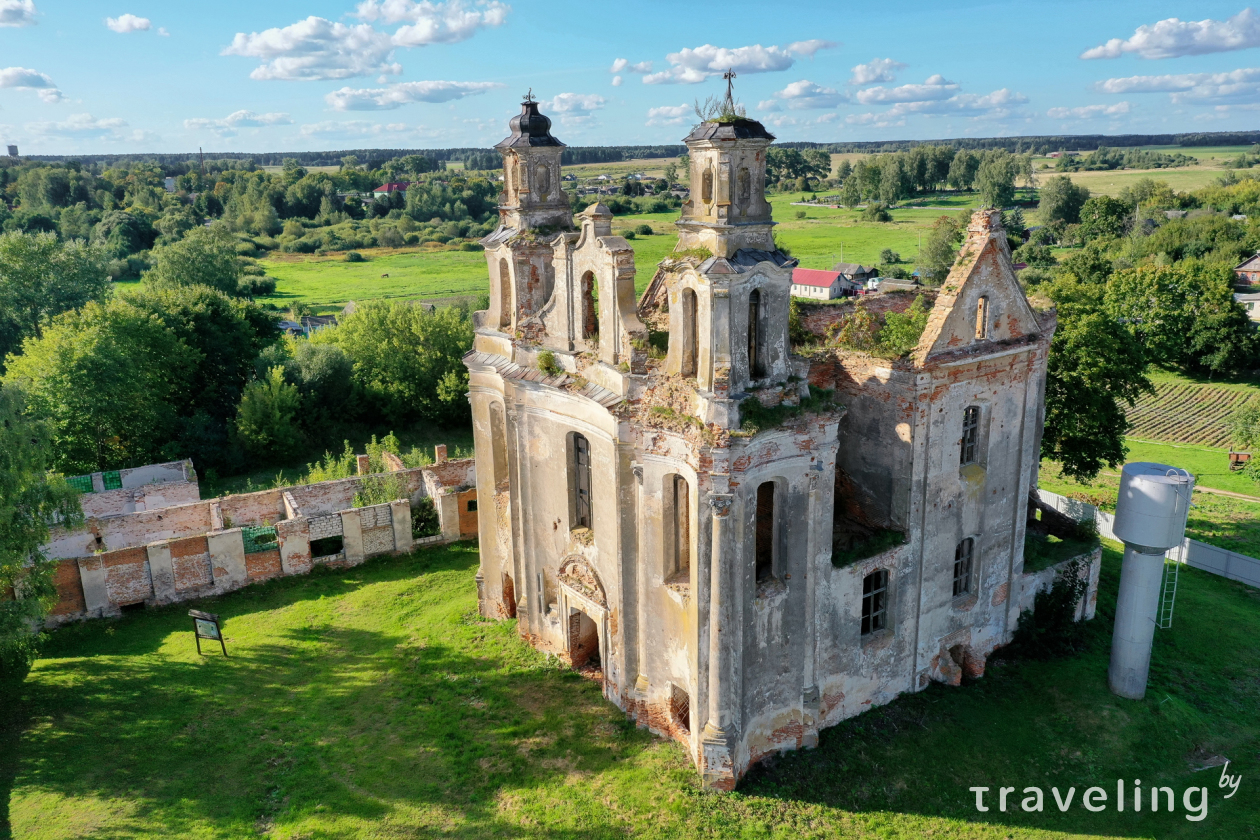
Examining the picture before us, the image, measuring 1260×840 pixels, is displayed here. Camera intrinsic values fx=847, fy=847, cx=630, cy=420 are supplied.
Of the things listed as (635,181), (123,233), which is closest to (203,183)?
(123,233)

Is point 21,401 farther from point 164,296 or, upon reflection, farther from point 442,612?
point 164,296

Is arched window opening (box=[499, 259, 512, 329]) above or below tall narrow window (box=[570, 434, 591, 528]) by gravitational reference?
above

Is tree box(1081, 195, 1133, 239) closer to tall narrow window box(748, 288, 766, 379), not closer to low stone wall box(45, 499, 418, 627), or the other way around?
low stone wall box(45, 499, 418, 627)

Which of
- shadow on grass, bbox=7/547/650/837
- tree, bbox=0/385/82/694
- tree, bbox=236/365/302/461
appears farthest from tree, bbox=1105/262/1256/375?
tree, bbox=0/385/82/694

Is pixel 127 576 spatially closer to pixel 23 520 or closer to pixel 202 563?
pixel 202 563

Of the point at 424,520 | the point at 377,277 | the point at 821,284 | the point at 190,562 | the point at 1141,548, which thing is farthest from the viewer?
the point at 377,277

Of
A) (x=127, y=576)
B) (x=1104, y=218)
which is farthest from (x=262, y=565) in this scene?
(x=1104, y=218)
